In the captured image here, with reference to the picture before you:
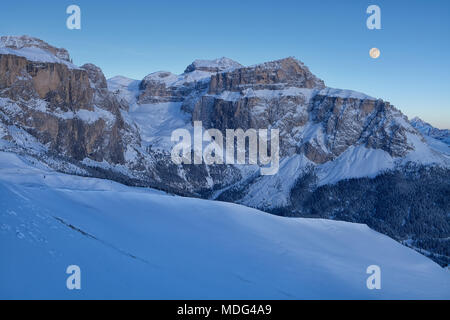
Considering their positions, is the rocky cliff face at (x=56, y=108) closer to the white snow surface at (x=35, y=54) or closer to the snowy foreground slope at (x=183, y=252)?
the white snow surface at (x=35, y=54)

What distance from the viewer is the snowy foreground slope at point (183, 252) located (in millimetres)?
12992

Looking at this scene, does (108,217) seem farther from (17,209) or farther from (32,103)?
(32,103)

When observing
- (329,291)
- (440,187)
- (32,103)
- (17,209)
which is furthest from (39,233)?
(440,187)

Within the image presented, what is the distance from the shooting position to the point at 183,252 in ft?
55.4

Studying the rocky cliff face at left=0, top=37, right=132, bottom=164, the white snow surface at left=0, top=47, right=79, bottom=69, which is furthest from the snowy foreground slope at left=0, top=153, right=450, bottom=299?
the white snow surface at left=0, top=47, right=79, bottom=69

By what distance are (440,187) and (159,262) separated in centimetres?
20013

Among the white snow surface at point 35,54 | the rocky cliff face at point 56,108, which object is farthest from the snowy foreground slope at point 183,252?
the white snow surface at point 35,54

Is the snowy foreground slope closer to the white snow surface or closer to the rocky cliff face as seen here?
the rocky cliff face

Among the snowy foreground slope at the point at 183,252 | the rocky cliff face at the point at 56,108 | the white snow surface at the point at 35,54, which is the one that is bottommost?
the snowy foreground slope at the point at 183,252

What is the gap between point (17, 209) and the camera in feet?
50.6

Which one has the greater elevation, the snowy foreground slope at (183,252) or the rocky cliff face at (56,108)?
the rocky cliff face at (56,108)

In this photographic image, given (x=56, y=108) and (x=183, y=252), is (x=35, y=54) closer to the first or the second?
(x=56, y=108)
